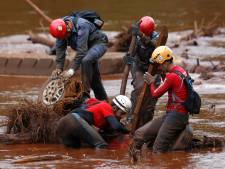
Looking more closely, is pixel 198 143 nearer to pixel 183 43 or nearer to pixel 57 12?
pixel 183 43

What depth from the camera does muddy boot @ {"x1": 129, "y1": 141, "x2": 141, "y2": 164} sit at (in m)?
11.1

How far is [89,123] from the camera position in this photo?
1208 cm

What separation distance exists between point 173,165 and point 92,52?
130 inches

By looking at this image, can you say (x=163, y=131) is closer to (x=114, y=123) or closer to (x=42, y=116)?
(x=114, y=123)

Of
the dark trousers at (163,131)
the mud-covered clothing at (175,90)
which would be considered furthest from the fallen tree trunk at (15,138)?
the mud-covered clothing at (175,90)

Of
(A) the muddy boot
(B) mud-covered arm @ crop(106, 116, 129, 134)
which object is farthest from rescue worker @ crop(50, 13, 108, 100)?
(A) the muddy boot

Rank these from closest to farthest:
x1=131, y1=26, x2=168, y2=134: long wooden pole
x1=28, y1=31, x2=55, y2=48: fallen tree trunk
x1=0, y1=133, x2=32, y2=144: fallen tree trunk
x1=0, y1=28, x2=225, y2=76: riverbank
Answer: x1=131, y1=26, x2=168, y2=134: long wooden pole, x1=0, y1=133, x2=32, y2=144: fallen tree trunk, x1=0, y1=28, x2=225, y2=76: riverbank, x1=28, y1=31, x2=55, y2=48: fallen tree trunk

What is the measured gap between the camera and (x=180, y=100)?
455 inches

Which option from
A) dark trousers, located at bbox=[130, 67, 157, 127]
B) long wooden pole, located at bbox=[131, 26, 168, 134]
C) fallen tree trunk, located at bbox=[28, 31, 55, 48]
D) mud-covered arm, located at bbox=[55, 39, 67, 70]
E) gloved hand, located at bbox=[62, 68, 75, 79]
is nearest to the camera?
long wooden pole, located at bbox=[131, 26, 168, 134]

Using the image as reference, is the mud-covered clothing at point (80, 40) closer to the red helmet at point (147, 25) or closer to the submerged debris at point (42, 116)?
the submerged debris at point (42, 116)

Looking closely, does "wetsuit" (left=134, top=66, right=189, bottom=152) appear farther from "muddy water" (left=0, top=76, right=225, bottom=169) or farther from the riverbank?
the riverbank

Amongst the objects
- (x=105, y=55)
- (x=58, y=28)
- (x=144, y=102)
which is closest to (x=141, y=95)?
(x=144, y=102)

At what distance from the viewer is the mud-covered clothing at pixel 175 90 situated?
11484 millimetres

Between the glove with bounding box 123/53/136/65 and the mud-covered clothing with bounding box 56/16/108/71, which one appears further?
the mud-covered clothing with bounding box 56/16/108/71
